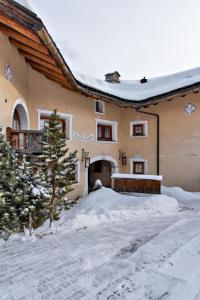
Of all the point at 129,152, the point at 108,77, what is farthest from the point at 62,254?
the point at 108,77

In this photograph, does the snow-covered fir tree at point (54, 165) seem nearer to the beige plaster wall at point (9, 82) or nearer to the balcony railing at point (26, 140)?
A: the balcony railing at point (26, 140)

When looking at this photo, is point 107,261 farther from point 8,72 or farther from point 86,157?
point 86,157

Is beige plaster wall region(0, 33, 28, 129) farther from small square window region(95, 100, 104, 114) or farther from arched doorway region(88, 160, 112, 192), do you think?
arched doorway region(88, 160, 112, 192)

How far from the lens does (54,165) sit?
580 cm

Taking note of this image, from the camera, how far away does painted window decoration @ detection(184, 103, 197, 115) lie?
37.9 feet

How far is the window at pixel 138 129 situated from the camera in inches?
508

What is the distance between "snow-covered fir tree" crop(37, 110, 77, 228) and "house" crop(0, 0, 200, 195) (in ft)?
1.40

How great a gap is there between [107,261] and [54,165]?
2.69 meters

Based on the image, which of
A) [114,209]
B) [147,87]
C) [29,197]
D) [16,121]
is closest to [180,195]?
[114,209]

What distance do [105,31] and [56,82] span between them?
20.4 ft

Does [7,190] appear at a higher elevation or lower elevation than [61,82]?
lower

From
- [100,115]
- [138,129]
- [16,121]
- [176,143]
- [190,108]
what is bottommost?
[176,143]

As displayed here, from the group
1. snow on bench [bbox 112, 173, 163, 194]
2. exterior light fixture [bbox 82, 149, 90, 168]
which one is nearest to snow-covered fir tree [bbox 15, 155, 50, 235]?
snow on bench [bbox 112, 173, 163, 194]

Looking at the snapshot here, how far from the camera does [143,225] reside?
6.26 m
